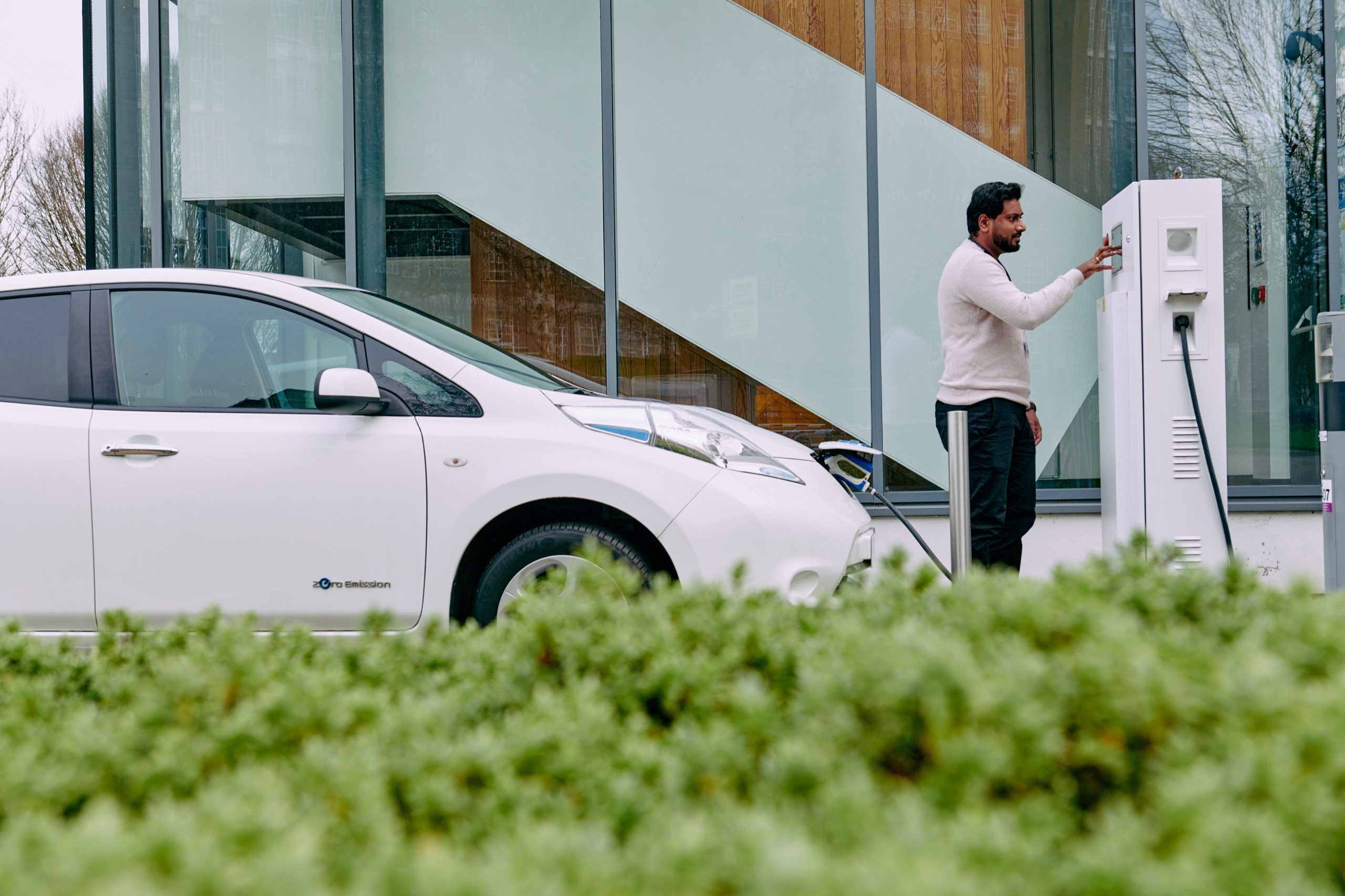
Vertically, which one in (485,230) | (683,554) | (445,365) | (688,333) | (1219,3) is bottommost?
(683,554)

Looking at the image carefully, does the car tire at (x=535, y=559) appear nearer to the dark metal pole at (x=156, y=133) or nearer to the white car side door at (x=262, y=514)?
the white car side door at (x=262, y=514)

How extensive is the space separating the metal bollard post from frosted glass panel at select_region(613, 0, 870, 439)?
10.0 ft

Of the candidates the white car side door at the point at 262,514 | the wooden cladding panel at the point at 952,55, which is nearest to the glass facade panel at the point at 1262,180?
the wooden cladding panel at the point at 952,55

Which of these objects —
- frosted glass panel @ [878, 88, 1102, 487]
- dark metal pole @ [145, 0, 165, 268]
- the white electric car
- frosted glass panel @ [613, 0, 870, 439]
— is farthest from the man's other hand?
dark metal pole @ [145, 0, 165, 268]

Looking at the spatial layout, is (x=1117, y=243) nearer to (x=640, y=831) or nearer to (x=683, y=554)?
(x=683, y=554)

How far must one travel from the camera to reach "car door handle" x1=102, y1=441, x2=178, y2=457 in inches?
151

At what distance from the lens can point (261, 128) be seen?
280 inches

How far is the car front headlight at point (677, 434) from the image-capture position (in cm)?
380

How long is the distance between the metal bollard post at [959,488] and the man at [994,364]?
92cm

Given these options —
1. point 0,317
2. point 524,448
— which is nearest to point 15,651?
point 524,448

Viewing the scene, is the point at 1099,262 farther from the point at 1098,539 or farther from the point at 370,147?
the point at 370,147

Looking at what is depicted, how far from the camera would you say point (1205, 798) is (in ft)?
3.02

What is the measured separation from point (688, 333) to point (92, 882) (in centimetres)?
614

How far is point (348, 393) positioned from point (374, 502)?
0.38 meters
